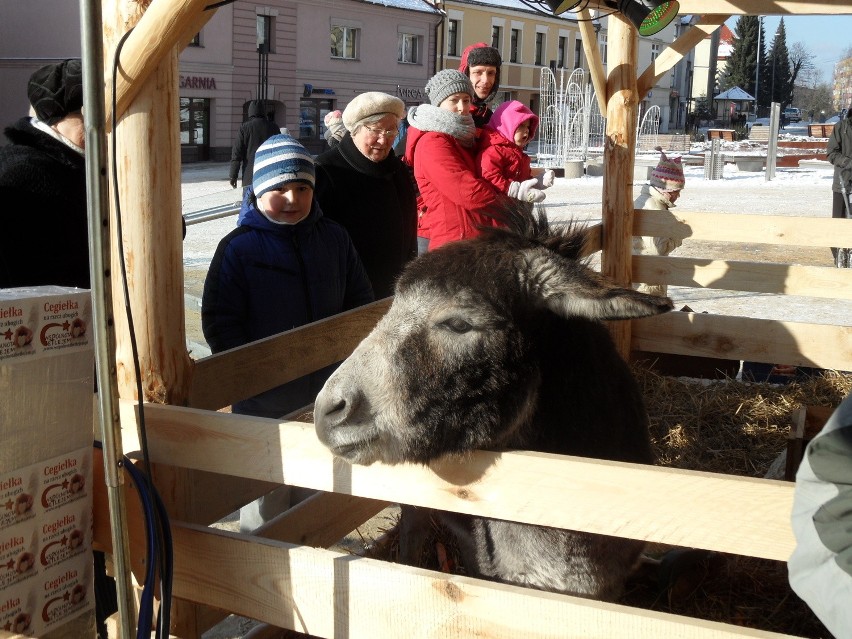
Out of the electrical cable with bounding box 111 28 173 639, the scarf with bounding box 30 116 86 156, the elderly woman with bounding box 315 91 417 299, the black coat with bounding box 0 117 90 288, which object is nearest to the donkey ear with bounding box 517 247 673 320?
the electrical cable with bounding box 111 28 173 639

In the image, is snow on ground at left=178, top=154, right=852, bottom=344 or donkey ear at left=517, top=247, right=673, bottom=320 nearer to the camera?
donkey ear at left=517, top=247, right=673, bottom=320

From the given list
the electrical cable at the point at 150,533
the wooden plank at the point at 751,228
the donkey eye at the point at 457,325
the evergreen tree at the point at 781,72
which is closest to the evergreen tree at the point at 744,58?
the evergreen tree at the point at 781,72

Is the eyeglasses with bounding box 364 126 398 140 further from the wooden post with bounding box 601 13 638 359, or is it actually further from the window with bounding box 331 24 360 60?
the window with bounding box 331 24 360 60

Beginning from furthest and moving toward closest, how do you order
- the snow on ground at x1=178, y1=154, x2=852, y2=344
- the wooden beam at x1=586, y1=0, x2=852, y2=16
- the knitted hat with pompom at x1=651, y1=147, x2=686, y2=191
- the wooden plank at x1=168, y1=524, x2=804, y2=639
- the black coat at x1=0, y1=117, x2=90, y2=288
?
the snow on ground at x1=178, y1=154, x2=852, y2=344 → the knitted hat with pompom at x1=651, y1=147, x2=686, y2=191 → the wooden beam at x1=586, y1=0, x2=852, y2=16 → the black coat at x1=0, y1=117, x2=90, y2=288 → the wooden plank at x1=168, y1=524, x2=804, y2=639

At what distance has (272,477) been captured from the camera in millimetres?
2289

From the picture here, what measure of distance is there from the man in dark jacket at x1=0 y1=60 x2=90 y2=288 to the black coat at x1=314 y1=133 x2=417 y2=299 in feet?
5.24

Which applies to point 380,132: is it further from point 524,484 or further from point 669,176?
point 669,176

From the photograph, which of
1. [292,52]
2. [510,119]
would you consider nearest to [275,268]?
[510,119]

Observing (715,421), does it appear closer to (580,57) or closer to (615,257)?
(615,257)

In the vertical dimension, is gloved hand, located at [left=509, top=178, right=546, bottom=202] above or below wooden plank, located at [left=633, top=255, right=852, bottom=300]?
above

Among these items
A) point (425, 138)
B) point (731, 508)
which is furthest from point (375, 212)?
point (731, 508)

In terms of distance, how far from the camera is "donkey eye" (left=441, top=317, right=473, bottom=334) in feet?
7.99

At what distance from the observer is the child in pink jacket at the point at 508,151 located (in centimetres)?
550

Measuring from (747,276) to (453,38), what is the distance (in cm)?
4245
